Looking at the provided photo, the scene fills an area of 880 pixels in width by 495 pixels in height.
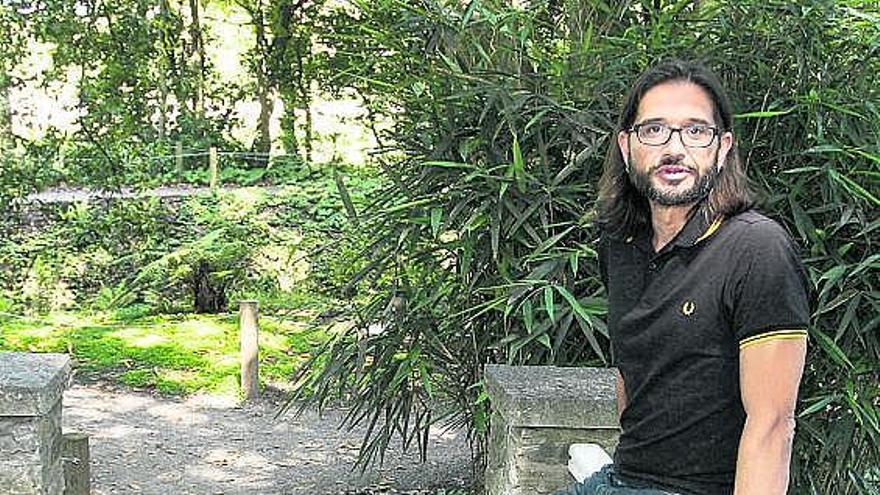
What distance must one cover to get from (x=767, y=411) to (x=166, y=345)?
8.49 metres

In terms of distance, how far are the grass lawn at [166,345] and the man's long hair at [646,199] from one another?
627 cm

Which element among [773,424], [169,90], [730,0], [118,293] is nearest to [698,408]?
[773,424]

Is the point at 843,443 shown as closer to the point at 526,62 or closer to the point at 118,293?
the point at 526,62

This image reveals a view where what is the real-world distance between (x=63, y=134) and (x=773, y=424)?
7973mm

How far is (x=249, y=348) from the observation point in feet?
26.0

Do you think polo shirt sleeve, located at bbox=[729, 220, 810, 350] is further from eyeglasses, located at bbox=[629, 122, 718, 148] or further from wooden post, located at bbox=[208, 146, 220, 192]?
wooden post, located at bbox=[208, 146, 220, 192]

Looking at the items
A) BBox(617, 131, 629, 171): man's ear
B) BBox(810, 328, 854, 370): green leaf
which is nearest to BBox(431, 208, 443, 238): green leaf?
BBox(810, 328, 854, 370): green leaf

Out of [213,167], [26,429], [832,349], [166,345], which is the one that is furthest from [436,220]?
[213,167]

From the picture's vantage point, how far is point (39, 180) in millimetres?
8680

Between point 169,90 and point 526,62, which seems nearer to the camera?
point 526,62

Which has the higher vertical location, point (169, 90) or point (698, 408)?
point (169, 90)

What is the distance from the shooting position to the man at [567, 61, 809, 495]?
1606mm

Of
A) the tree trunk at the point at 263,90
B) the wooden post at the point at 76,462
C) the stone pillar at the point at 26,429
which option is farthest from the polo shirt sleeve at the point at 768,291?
the tree trunk at the point at 263,90

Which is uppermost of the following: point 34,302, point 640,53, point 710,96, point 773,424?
point 640,53
